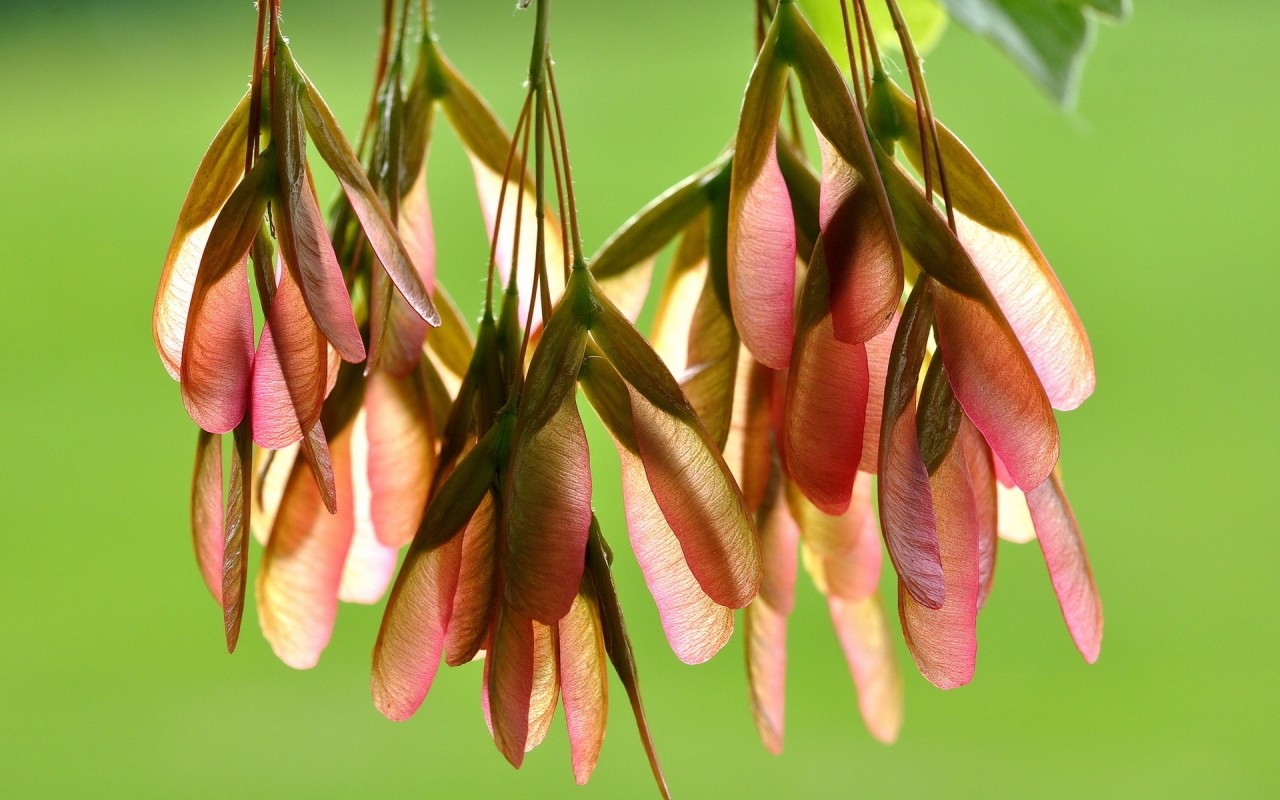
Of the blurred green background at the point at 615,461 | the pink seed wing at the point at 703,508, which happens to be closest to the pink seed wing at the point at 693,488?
the pink seed wing at the point at 703,508

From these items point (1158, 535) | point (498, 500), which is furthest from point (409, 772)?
point (498, 500)

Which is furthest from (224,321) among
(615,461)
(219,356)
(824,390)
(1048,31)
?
(615,461)

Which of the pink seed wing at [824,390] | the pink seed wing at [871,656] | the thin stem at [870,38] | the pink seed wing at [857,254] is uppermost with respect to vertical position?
the thin stem at [870,38]

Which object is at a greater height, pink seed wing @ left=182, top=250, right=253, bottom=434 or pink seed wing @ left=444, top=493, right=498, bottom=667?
pink seed wing @ left=182, top=250, right=253, bottom=434

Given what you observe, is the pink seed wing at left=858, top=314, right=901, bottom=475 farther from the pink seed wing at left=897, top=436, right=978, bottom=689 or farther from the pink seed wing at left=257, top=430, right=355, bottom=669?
the pink seed wing at left=257, top=430, right=355, bottom=669

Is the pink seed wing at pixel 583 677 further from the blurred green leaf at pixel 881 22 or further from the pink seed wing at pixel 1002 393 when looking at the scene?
the blurred green leaf at pixel 881 22

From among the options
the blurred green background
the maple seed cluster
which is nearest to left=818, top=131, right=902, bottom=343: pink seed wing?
the maple seed cluster
